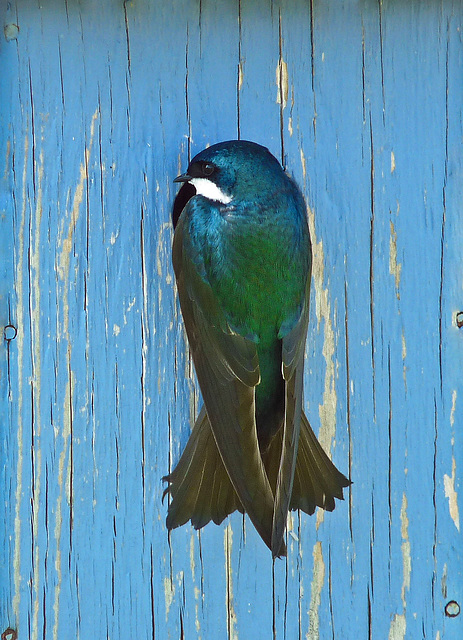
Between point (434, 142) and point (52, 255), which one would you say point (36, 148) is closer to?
point (52, 255)

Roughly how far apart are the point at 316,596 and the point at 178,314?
2.08ft

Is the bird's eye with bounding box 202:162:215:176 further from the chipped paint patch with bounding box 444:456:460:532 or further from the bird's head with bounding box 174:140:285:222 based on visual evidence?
the chipped paint patch with bounding box 444:456:460:532

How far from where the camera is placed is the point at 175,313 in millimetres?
1724

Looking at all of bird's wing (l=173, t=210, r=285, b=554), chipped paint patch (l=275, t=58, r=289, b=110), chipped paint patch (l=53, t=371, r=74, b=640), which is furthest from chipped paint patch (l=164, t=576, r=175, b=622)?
chipped paint patch (l=275, t=58, r=289, b=110)

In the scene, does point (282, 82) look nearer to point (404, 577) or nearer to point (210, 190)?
point (210, 190)

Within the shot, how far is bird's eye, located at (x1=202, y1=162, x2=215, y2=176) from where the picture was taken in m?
1.60

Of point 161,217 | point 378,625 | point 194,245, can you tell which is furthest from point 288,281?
point 378,625

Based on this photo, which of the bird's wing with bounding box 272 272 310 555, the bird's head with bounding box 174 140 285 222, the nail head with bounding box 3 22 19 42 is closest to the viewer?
the bird's wing with bounding box 272 272 310 555

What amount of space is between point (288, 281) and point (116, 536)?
24.4 inches

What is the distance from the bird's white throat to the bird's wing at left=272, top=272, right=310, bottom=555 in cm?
22

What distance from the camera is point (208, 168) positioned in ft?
5.25

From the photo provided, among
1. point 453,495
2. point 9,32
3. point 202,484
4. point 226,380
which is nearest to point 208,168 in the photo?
point 226,380

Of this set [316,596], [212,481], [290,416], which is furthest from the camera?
[316,596]

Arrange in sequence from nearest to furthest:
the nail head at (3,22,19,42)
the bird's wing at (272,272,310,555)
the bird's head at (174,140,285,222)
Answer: the bird's wing at (272,272,310,555)
the bird's head at (174,140,285,222)
the nail head at (3,22,19,42)
